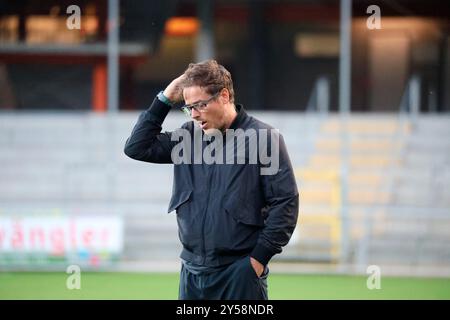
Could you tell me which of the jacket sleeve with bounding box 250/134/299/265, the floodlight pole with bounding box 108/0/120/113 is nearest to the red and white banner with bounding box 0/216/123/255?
the floodlight pole with bounding box 108/0/120/113

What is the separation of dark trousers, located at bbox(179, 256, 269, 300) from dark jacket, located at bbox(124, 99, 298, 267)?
0.19ft

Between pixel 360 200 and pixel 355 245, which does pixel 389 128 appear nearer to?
pixel 360 200

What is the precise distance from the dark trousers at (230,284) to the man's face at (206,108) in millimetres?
720

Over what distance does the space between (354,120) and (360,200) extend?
258 cm

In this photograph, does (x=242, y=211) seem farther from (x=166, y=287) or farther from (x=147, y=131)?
(x=166, y=287)

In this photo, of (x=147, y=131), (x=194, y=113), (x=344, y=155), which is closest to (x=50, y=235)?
(x=344, y=155)

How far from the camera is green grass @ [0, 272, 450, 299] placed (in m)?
11.4

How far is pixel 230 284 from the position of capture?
5.54 m

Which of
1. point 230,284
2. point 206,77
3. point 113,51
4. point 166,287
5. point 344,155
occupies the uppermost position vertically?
point 206,77

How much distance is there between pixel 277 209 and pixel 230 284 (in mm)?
460

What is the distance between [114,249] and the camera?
46.1ft

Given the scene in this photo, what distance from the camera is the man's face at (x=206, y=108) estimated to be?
18.0 ft

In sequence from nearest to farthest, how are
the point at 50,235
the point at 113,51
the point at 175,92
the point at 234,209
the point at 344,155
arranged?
the point at 234,209 → the point at 175,92 → the point at 50,235 → the point at 344,155 → the point at 113,51

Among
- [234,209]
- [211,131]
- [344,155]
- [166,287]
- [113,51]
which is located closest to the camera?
[234,209]
